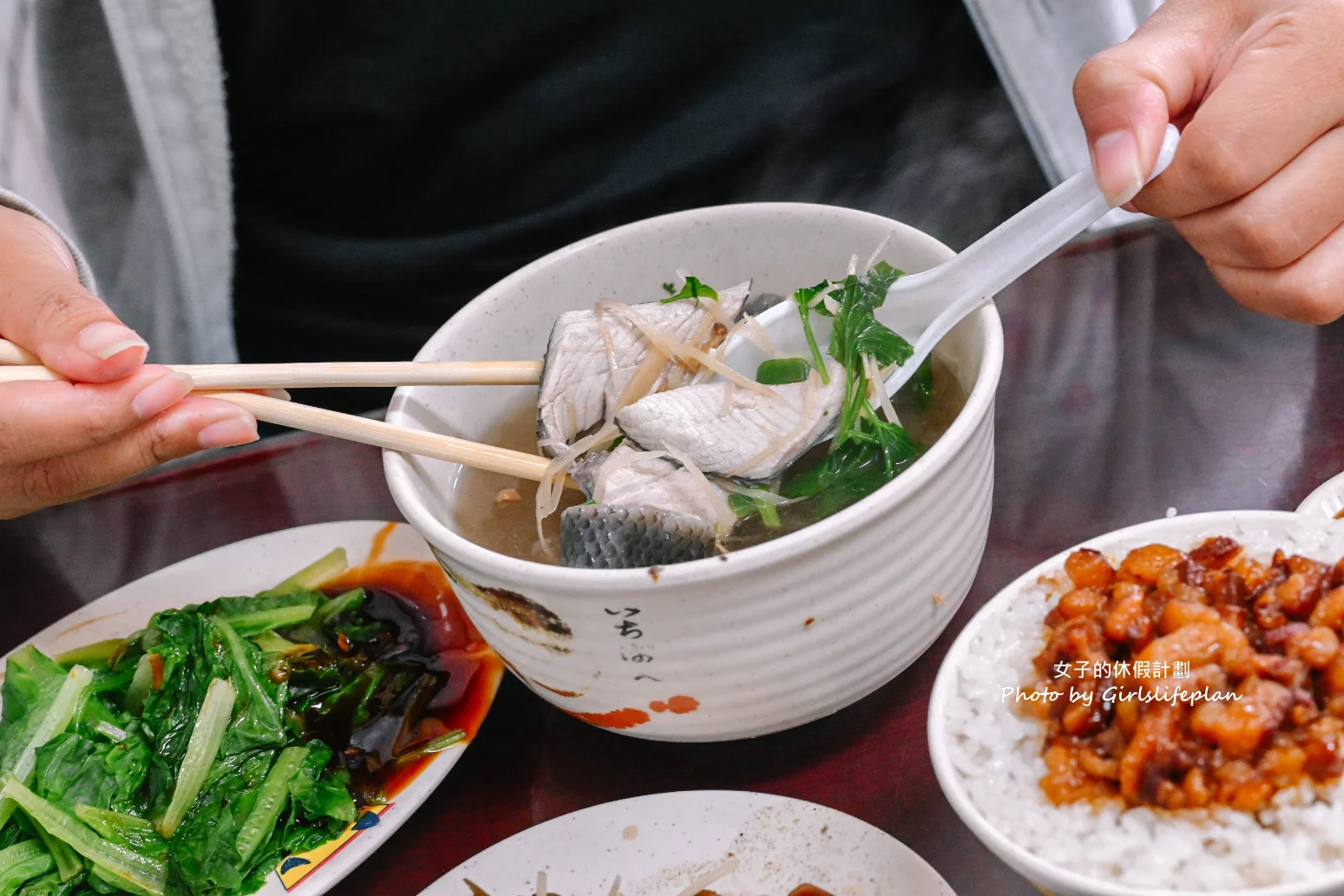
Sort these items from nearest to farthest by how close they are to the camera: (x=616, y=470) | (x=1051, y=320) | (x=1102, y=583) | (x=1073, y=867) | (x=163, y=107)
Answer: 1. (x=1073, y=867)
2. (x=1102, y=583)
3. (x=616, y=470)
4. (x=1051, y=320)
5. (x=163, y=107)

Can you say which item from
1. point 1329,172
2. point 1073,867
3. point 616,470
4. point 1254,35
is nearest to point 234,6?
point 616,470

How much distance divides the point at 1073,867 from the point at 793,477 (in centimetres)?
55

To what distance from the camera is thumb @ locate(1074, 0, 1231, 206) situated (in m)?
1.02

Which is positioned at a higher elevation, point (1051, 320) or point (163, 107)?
point (163, 107)

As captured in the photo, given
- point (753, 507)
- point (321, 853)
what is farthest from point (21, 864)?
point (753, 507)

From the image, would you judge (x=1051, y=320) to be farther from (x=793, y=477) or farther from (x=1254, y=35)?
(x=793, y=477)

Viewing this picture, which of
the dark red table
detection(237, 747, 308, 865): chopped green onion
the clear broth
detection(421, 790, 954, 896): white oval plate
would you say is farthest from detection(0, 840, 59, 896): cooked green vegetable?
the clear broth

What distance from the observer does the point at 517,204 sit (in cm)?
190

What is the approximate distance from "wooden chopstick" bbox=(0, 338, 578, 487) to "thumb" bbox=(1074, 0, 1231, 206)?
685mm

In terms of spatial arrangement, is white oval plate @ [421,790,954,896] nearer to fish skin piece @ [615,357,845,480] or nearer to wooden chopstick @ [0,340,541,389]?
fish skin piece @ [615,357,845,480]

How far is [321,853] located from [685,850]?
0.39 meters

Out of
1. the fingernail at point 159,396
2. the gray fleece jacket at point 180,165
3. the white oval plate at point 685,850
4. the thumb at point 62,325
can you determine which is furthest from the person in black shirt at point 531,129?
the white oval plate at point 685,850

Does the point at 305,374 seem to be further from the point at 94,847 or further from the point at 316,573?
the point at 94,847

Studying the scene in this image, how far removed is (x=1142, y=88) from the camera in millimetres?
1094
